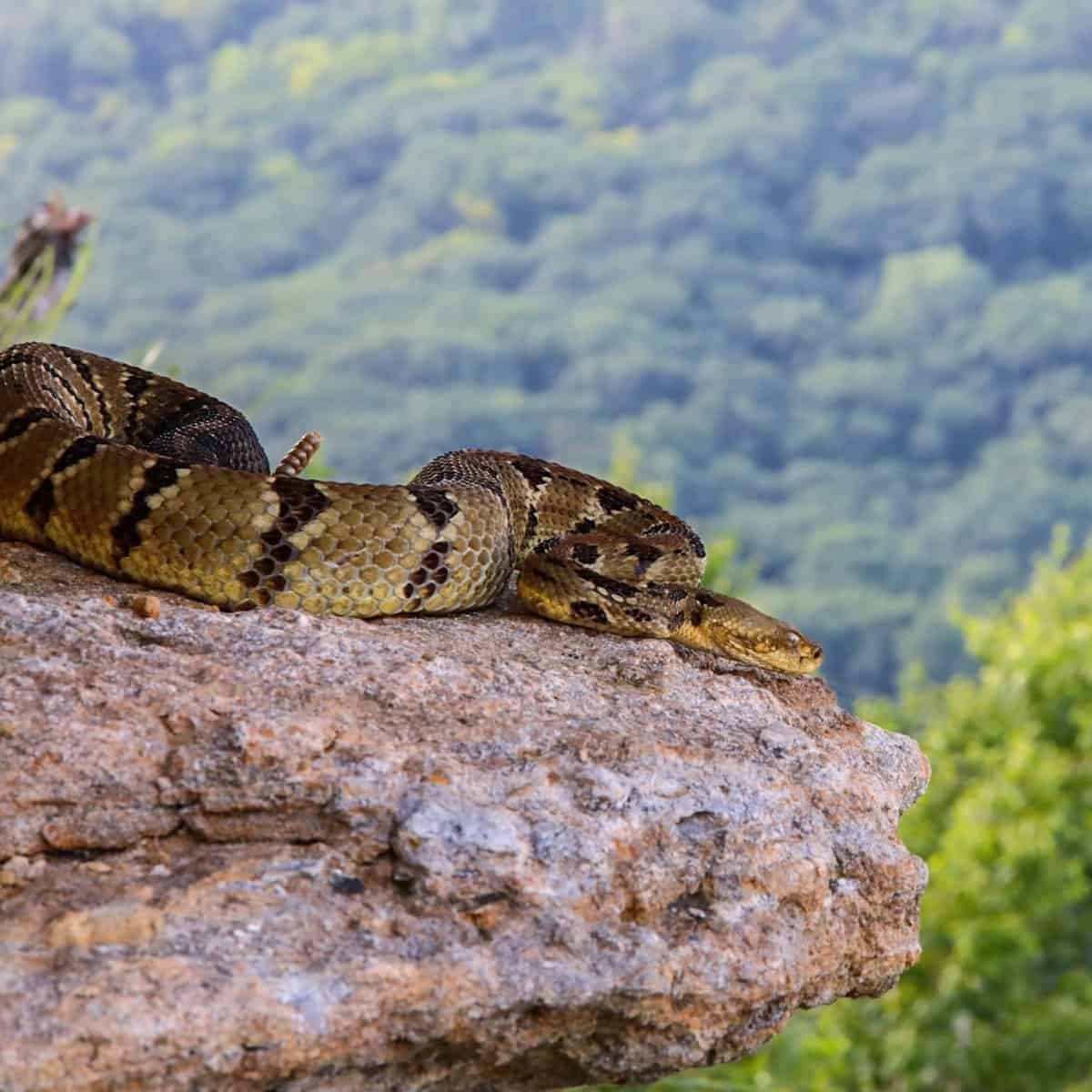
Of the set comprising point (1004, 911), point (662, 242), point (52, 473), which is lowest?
point (52, 473)

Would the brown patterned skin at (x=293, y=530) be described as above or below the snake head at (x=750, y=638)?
below

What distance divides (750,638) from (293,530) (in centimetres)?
194

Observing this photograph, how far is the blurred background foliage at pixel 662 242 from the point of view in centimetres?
9525

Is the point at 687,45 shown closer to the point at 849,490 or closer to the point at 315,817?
the point at 849,490

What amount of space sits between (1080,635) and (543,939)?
95.0 feet

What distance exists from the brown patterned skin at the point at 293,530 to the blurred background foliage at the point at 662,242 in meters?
56.8

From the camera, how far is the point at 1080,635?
32688 millimetres

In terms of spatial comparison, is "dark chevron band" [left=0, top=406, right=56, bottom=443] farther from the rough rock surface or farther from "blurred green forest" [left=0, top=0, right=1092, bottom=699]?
"blurred green forest" [left=0, top=0, right=1092, bottom=699]

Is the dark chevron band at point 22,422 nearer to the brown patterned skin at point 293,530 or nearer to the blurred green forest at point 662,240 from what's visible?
the brown patterned skin at point 293,530

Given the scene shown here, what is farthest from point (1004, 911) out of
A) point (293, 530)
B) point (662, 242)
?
point (662, 242)

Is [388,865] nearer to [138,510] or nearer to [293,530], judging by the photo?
[293,530]

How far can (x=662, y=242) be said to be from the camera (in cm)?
11925

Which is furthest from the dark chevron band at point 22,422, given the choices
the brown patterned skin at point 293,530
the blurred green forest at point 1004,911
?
the blurred green forest at point 1004,911

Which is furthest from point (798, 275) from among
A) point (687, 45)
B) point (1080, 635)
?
point (1080, 635)
